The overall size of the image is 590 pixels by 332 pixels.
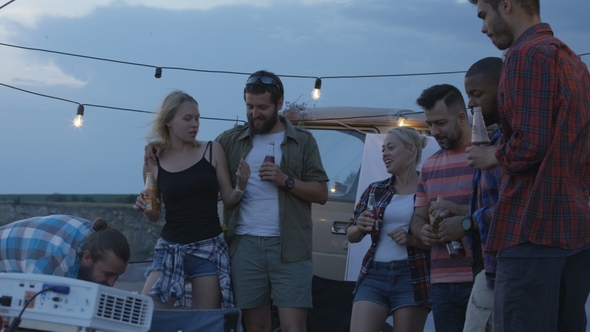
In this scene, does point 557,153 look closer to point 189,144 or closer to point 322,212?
point 189,144

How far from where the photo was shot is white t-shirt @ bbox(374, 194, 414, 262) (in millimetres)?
3871

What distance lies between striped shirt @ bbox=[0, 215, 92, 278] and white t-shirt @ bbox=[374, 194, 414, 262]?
1.63m

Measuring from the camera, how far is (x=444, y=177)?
354cm

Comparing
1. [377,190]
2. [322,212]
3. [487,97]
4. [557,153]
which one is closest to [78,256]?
[377,190]

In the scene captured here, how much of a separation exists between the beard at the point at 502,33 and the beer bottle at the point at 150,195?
7.35 feet

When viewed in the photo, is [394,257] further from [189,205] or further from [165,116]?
[165,116]

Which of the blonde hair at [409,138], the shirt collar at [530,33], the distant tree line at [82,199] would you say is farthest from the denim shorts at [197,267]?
the distant tree line at [82,199]

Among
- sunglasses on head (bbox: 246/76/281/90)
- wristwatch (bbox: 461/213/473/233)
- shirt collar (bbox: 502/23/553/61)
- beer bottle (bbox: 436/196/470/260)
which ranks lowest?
beer bottle (bbox: 436/196/470/260)

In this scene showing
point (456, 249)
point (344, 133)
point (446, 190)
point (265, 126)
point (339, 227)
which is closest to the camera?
point (456, 249)

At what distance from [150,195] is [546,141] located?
2.40 m

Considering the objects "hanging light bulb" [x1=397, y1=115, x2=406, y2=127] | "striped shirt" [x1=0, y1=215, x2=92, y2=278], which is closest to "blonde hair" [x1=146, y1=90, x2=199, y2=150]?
"striped shirt" [x1=0, y1=215, x2=92, y2=278]

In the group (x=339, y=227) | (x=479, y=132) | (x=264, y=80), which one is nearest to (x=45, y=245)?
(x=264, y=80)

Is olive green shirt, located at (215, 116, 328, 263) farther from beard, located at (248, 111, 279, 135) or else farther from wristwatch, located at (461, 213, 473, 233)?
wristwatch, located at (461, 213, 473, 233)

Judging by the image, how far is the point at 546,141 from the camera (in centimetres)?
222
